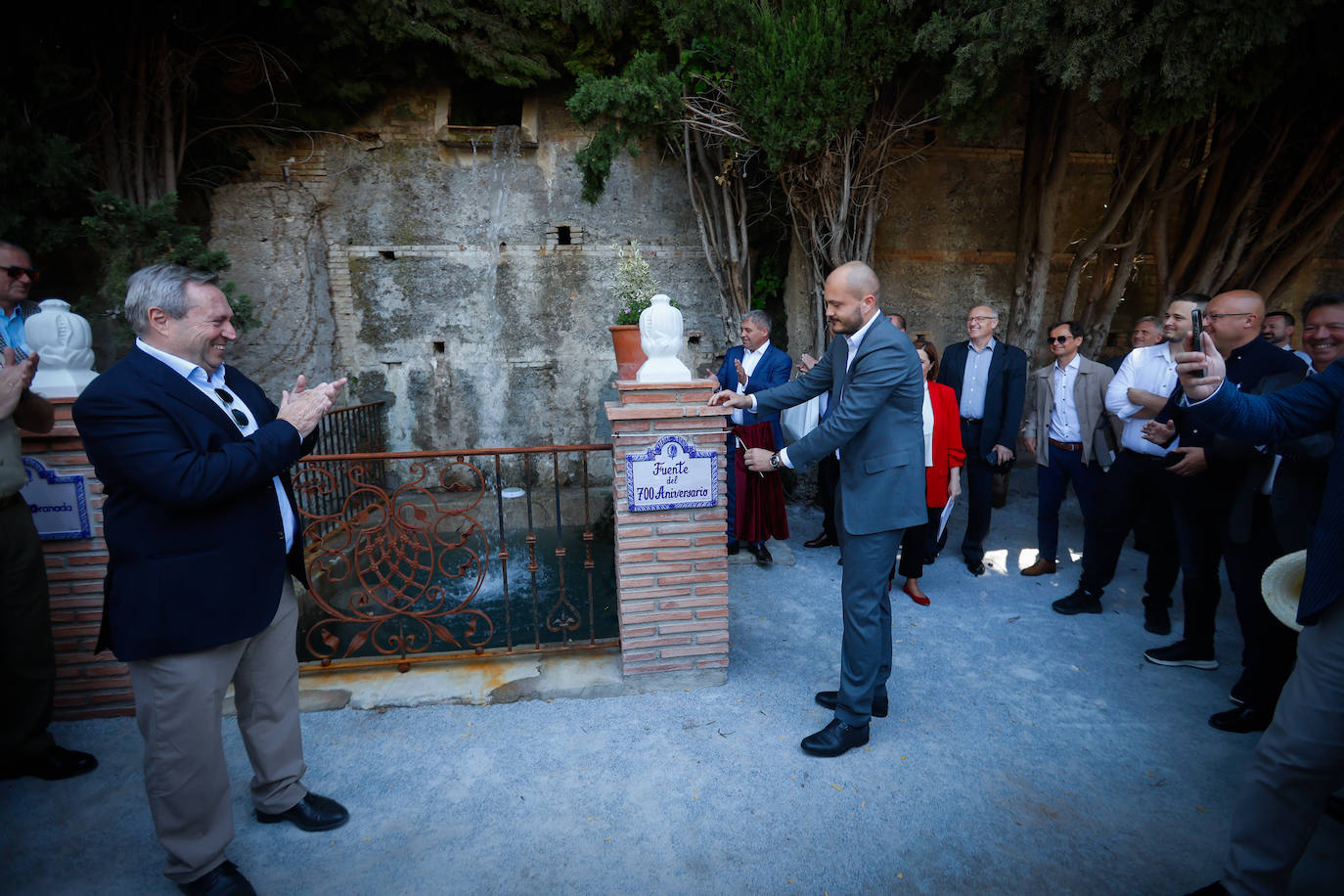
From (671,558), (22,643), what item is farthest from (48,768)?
(671,558)

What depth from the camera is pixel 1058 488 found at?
4715mm

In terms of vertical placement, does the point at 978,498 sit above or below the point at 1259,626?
above

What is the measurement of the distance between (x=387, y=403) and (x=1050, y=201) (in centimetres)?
829

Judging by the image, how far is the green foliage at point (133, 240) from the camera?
19.7 ft

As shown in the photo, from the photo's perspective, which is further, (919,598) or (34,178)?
(34,178)

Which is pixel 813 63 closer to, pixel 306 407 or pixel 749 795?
pixel 306 407

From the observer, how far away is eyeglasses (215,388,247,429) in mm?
2150

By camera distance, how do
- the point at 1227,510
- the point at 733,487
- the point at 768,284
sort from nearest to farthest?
the point at 1227,510, the point at 733,487, the point at 768,284

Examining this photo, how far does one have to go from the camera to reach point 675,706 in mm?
3195

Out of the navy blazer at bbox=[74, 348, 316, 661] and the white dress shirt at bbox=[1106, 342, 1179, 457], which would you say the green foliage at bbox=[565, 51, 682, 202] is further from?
the navy blazer at bbox=[74, 348, 316, 661]

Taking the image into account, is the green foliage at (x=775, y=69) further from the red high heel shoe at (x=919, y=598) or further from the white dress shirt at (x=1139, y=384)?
the red high heel shoe at (x=919, y=598)

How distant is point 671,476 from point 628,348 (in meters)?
1.16

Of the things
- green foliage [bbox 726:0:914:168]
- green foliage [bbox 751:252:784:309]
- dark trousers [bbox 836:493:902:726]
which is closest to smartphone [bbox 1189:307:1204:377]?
dark trousers [bbox 836:493:902:726]

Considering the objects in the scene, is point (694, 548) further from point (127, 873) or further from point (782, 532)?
point (127, 873)
